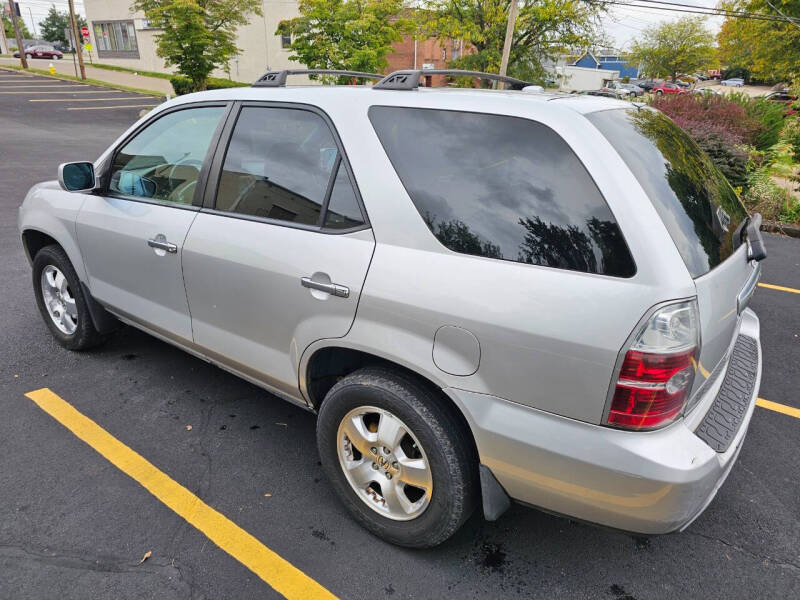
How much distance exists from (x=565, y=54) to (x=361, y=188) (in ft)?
92.5

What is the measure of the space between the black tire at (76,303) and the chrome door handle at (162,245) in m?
1.05

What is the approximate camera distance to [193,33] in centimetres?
2030

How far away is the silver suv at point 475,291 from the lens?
68.9 inches

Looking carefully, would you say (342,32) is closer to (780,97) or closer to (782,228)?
(782,228)

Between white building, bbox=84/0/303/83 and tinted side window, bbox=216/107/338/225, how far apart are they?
29.6 meters

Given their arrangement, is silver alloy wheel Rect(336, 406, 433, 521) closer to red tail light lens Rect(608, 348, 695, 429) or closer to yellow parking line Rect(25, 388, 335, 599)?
yellow parking line Rect(25, 388, 335, 599)

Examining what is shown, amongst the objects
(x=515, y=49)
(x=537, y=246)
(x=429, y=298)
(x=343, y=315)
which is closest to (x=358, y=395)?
(x=343, y=315)

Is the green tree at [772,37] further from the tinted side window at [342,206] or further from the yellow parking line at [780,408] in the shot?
the tinted side window at [342,206]

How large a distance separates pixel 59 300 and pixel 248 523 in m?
2.46

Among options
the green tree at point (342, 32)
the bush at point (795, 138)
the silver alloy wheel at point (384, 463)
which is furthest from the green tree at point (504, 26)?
the silver alloy wheel at point (384, 463)

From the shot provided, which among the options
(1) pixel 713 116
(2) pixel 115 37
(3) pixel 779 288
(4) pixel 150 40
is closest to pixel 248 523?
(3) pixel 779 288

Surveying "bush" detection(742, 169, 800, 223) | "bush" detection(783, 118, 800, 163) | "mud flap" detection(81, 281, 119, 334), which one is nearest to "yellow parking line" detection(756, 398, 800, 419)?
"mud flap" detection(81, 281, 119, 334)

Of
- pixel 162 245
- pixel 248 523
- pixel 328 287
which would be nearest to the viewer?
pixel 328 287

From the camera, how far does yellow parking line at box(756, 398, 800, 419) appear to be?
136 inches
